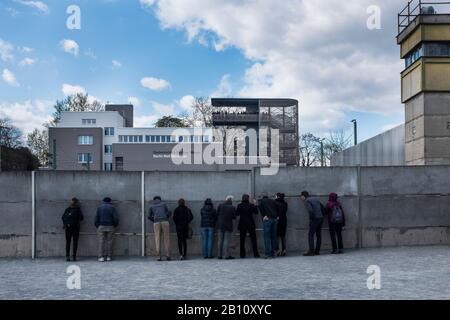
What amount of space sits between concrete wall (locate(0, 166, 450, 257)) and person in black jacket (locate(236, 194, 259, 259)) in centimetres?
59

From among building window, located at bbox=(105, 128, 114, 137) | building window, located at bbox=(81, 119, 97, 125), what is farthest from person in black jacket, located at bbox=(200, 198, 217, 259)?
building window, located at bbox=(105, 128, 114, 137)

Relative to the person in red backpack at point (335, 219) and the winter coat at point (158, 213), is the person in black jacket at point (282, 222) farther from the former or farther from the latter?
A: the winter coat at point (158, 213)

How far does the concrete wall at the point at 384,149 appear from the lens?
869 inches

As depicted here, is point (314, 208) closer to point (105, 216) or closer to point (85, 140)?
point (105, 216)

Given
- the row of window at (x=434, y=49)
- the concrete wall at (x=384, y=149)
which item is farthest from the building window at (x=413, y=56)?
the concrete wall at (x=384, y=149)

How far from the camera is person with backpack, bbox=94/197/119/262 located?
A: 13336mm

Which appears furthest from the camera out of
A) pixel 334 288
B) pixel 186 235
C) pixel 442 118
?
pixel 442 118

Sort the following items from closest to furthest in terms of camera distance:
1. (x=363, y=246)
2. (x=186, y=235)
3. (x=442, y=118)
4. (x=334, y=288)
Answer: (x=334, y=288) < (x=186, y=235) < (x=363, y=246) < (x=442, y=118)

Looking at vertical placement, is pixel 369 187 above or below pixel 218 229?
above

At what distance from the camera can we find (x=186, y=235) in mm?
13391

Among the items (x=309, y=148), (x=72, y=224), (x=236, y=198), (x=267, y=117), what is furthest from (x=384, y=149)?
(x=309, y=148)
